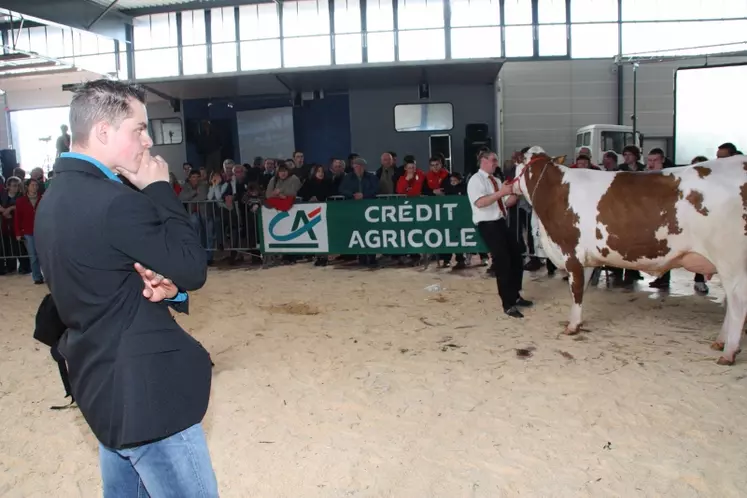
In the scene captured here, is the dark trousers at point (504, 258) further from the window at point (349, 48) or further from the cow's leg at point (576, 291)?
the window at point (349, 48)

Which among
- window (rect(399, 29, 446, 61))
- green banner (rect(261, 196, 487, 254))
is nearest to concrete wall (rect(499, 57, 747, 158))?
window (rect(399, 29, 446, 61))

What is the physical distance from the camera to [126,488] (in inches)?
75.6

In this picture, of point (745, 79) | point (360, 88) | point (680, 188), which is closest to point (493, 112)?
point (360, 88)

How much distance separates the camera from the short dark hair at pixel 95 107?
5.55 ft

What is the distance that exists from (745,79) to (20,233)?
12.0 m

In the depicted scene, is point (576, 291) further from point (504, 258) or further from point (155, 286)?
point (155, 286)

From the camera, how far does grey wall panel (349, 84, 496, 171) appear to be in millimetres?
14863

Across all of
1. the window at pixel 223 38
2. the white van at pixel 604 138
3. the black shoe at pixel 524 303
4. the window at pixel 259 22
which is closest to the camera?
the black shoe at pixel 524 303

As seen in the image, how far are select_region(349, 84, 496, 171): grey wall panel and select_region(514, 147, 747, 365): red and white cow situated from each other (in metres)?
8.62

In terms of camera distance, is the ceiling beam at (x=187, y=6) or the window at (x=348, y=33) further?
the ceiling beam at (x=187, y=6)

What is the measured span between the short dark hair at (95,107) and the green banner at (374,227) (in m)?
7.86

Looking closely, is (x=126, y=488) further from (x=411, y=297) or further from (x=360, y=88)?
(x=360, y=88)

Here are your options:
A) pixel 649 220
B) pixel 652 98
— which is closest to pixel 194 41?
pixel 652 98

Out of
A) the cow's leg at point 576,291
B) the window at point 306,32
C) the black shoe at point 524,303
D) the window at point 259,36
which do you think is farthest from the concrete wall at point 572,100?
the cow's leg at point 576,291
